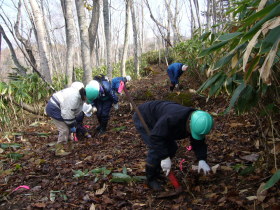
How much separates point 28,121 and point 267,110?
6171mm

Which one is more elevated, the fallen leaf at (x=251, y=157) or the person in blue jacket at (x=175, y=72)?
the person in blue jacket at (x=175, y=72)

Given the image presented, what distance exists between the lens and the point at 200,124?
2262 millimetres

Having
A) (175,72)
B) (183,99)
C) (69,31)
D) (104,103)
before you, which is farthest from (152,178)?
(69,31)

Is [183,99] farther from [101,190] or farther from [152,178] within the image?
[101,190]

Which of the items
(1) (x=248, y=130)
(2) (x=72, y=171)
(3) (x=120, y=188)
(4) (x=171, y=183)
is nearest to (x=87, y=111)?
(2) (x=72, y=171)

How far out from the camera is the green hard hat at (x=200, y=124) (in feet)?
7.39

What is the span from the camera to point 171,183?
9.11 ft

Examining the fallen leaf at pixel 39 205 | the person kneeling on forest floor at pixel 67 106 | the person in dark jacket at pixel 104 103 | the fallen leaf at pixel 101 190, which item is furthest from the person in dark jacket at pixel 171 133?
the person in dark jacket at pixel 104 103

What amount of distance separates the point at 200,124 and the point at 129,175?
1324 millimetres

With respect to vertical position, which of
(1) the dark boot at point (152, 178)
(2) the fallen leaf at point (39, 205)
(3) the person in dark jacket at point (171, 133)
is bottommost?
(2) the fallen leaf at point (39, 205)

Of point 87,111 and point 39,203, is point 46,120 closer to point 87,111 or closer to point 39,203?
point 87,111

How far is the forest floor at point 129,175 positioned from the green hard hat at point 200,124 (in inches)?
22.0

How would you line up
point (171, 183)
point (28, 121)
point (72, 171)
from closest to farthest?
point (171, 183) → point (72, 171) → point (28, 121)

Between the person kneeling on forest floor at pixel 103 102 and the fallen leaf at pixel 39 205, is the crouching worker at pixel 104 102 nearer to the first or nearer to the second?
the person kneeling on forest floor at pixel 103 102
